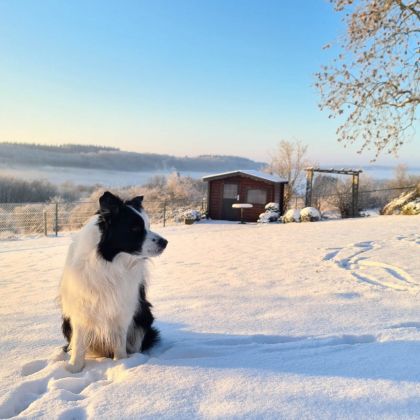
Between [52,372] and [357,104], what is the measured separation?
1004 cm

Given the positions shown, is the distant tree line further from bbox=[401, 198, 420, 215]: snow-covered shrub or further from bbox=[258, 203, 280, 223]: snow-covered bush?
bbox=[401, 198, 420, 215]: snow-covered shrub

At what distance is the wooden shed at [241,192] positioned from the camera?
2300 cm

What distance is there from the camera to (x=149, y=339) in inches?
118

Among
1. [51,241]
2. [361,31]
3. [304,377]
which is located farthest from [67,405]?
[51,241]

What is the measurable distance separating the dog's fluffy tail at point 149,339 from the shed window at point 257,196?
20432 millimetres

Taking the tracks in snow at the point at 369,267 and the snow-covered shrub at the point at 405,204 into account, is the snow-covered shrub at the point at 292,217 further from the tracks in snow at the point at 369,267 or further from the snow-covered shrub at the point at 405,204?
the tracks in snow at the point at 369,267

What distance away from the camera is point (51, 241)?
14.0m

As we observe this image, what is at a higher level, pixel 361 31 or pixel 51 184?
pixel 361 31

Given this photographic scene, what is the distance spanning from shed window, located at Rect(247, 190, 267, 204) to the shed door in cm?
87

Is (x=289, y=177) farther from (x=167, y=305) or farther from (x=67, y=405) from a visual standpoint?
(x=67, y=405)

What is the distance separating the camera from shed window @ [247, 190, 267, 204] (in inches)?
908

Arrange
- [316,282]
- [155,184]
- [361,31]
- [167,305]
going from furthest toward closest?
[155,184] < [361,31] < [316,282] < [167,305]

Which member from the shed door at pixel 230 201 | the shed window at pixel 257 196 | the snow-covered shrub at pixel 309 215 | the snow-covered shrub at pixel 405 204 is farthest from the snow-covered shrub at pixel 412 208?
the shed door at pixel 230 201

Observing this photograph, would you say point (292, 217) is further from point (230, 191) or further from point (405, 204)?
point (230, 191)
